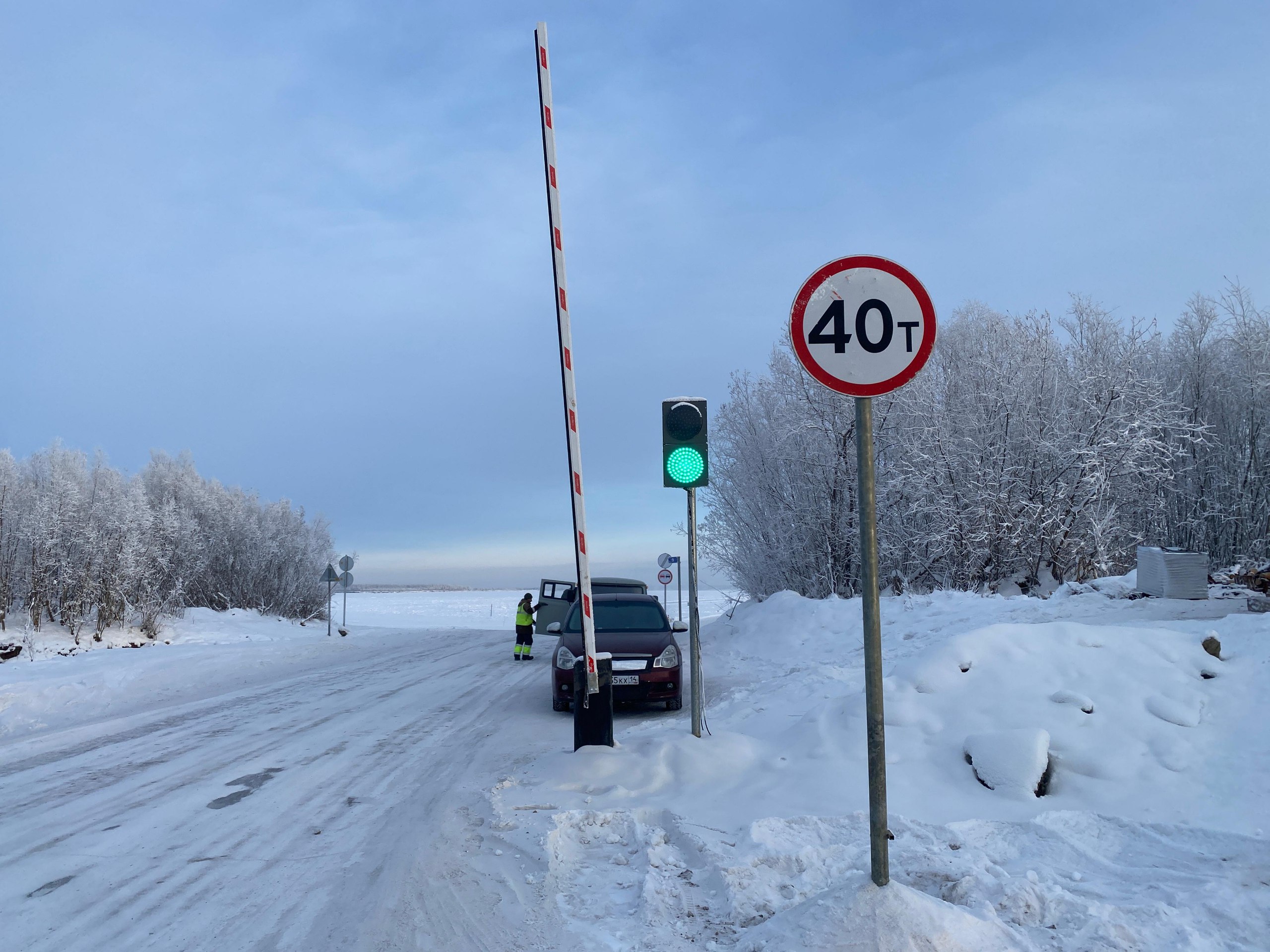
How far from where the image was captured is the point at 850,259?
12.0ft

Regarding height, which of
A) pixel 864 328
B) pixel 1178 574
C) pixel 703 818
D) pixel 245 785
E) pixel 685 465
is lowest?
pixel 245 785

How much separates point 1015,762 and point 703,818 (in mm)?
2449

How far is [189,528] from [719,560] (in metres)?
25.8

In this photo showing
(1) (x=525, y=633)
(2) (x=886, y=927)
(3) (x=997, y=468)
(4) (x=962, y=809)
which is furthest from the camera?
(3) (x=997, y=468)

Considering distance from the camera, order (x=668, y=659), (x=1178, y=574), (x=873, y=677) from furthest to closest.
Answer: (x=1178, y=574)
(x=668, y=659)
(x=873, y=677)

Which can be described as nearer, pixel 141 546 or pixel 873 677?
pixel 873 677

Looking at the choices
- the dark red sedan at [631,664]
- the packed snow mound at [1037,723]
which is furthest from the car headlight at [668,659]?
the packed snow mound at [1037,723]

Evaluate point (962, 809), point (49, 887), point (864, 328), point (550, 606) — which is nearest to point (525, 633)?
point (550, 606)

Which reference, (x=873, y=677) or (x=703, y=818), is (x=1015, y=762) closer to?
(x=703, y=818)

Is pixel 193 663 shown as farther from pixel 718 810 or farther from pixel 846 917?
pixel 846 917

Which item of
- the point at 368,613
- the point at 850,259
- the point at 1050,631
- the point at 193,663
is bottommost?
the point at 368,613

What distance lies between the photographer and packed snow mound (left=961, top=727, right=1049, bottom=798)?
5.71m

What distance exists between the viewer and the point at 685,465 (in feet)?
24.3

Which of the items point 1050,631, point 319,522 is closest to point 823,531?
point 1050,631
